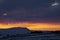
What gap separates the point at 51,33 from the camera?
9881cm

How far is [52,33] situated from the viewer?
324 feet

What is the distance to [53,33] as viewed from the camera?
97.6m

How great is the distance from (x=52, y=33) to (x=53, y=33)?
3.47 feet

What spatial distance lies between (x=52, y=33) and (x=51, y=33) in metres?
0.46

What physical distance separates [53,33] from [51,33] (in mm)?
1411
